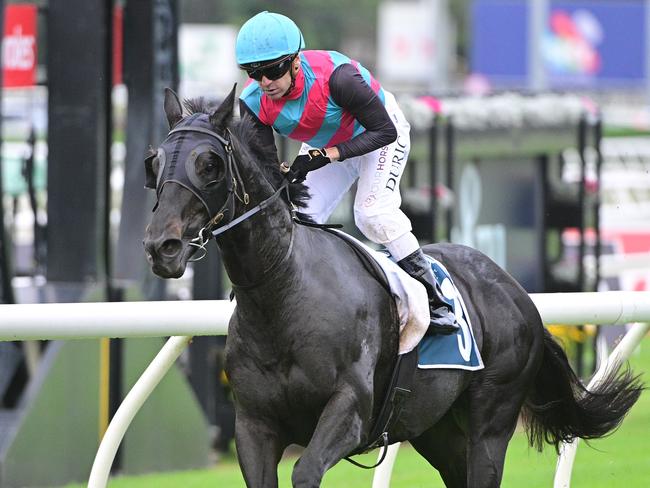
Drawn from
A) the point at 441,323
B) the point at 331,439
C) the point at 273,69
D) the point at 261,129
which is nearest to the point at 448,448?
the point at 441,323

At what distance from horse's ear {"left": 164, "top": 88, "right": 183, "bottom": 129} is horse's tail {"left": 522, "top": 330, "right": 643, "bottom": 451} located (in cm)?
163

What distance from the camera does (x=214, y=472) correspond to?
21.6 feet

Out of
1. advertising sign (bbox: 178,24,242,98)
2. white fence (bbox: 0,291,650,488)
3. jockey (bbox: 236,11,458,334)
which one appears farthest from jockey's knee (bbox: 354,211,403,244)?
advertising sign (bbox: 178,24,242,98)

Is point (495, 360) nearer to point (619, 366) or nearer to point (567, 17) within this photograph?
point (619, 366)

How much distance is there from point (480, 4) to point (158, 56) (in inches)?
1351

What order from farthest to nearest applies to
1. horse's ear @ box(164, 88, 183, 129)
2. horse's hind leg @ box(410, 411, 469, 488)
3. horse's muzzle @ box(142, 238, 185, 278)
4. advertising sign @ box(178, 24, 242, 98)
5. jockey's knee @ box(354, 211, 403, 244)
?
advertising sign @ box(178, 24, 242, 98) → horse's hind leg @ box(410, 411, 469, 488) → jockey's knee @ box(354, 211, 403, 244) → horse's ear @ box(164, 88, 183, 129) → horse's muzzle @ box(142, 238, 185, 278)

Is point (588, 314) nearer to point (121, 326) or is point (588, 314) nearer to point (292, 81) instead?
point (292, 81)

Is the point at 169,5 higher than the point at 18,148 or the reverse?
higher

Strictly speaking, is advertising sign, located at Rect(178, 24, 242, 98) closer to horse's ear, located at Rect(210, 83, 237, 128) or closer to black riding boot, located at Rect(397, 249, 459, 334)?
black riding boot, located at Rect(397, 249, 459, 334)

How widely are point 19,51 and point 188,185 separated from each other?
14.3 ft

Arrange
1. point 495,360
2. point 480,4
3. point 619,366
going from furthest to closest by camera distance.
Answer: point 480,4
point 619,366
point 495,360

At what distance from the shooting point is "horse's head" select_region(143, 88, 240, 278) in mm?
3291

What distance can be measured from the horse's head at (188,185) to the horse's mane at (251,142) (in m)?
0.08

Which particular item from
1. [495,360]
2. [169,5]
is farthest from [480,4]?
[495,360]
